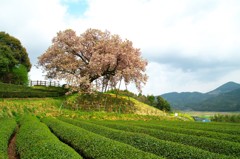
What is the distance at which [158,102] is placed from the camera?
2408 inches

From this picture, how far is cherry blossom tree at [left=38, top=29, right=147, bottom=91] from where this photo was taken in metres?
36.0

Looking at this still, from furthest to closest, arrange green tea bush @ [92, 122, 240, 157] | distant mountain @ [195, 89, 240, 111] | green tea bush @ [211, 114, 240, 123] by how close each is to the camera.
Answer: distant mountain @ [195, 89, 240, 111] → green tea bush @ [211, 114, 240, 123] → green tea bush @ [92, 122, 240, 157]

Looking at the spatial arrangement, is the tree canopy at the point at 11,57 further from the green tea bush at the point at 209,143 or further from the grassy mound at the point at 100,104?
the green tea bush at the point at 209,143

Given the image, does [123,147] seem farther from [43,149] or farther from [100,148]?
[43,149]

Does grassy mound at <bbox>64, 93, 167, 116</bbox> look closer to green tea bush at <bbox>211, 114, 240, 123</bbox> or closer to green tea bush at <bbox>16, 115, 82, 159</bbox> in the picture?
green tea bush at <bbox>211, 114, 240, 123</bbox>

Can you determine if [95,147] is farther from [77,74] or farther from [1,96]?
[77,74]

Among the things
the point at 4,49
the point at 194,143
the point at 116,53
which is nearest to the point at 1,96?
the point at 116,53

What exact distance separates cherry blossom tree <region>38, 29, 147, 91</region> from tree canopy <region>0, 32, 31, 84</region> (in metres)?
12.1

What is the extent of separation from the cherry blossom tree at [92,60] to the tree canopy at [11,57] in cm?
1213

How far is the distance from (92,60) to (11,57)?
23148 mm

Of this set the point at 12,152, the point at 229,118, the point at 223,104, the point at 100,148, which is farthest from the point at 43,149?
the point at 223,104

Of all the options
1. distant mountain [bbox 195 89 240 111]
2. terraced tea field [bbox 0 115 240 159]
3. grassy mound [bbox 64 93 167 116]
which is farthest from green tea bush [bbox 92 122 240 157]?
distant mountain [bbox 195 89 240 111]

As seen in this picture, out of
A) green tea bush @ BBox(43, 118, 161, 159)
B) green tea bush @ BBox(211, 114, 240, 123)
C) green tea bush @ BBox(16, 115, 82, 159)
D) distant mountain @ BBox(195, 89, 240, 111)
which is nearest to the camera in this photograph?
green tea bush @ BBox(43, 118, 161, 159)

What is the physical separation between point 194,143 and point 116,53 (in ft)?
84.8
